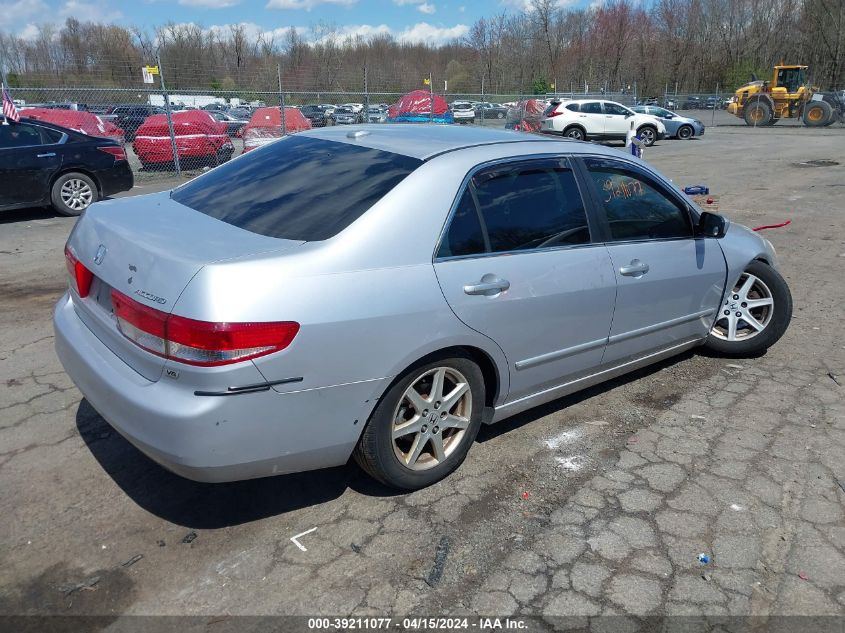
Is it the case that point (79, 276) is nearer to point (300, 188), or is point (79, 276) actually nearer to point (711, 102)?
point (300, 188)

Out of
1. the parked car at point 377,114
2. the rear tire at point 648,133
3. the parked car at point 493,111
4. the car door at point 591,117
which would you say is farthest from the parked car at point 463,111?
the rear tire at point 648,133

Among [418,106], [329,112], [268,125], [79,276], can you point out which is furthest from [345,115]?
[79,276]

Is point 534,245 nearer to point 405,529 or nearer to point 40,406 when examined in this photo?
point 405,529

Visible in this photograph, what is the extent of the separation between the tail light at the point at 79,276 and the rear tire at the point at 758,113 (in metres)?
38.9

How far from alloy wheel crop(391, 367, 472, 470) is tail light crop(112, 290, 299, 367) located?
0.69 meters

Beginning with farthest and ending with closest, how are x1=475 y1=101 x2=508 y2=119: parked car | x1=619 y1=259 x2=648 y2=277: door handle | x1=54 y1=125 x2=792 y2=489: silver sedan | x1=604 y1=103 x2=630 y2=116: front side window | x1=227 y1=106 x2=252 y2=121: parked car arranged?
1. x1=475 y1=101 x2=508 y2=119: parked car
2. x1=227 y1=106 x2=252 y2=121: parked car
3. x1=604 y1=103 x2=630 y2=116: front side window
4. x1=619 y1=259 x2=648 y2=277: door handle
5. x1=54 y1=125 x2=792 y2=489: silver sedan

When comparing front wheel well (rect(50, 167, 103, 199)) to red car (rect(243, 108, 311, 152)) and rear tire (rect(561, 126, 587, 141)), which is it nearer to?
red car (rect(243, 108, 311, 152))

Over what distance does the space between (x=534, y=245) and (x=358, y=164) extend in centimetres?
96

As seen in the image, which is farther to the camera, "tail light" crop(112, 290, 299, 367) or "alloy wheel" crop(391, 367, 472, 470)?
"alloy wheel" crop(391, 367, 472, 470)

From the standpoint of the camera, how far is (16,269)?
7133mm

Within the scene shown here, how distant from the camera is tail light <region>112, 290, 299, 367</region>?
7.88ft

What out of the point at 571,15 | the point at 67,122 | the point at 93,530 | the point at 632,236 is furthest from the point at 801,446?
the point at 571,15

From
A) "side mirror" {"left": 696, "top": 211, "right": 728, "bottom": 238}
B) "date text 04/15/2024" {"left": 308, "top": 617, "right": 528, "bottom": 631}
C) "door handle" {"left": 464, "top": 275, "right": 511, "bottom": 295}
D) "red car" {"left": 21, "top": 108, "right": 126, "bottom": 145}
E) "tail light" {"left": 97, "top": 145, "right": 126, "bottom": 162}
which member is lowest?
"date text 04/15/2024" {"left": 308, "top": 617, "right": 528, "bottom": 631}

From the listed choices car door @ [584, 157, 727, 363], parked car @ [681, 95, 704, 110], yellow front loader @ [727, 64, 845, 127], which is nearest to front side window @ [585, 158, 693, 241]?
car door @ [584, 157, 727, 363]
